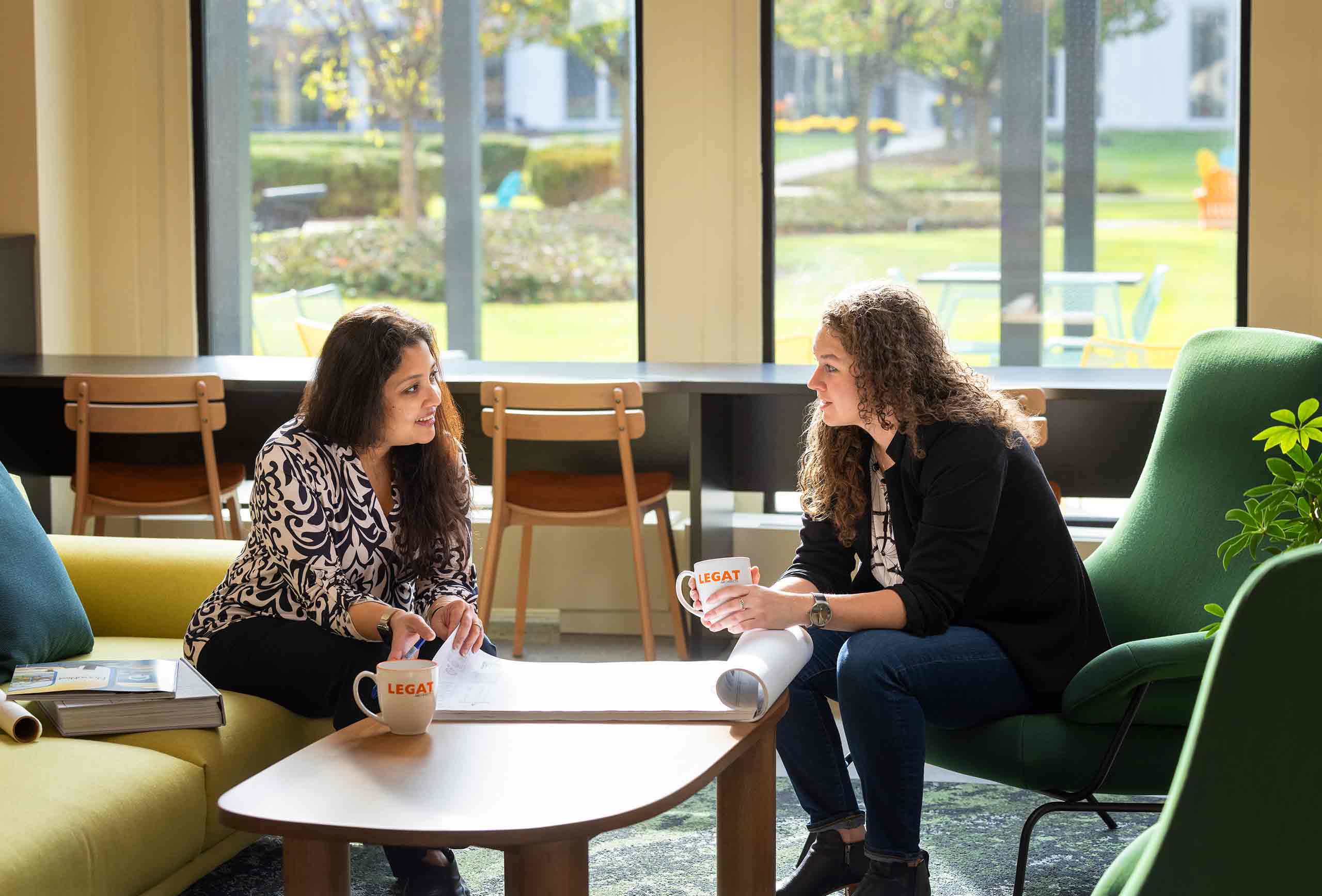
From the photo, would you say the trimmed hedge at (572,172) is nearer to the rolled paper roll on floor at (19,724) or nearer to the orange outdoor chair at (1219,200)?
the orange outdoor chair at (1219,200)

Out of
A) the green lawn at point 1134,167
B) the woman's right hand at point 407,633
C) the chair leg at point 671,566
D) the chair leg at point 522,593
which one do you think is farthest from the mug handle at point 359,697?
the green lawn at point 1134,167

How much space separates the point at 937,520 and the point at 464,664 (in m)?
0.78

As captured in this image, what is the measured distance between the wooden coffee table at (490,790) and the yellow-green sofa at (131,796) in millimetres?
359

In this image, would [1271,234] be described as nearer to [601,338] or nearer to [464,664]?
[601,338]

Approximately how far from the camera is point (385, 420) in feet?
8.36

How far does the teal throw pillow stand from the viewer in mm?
2523

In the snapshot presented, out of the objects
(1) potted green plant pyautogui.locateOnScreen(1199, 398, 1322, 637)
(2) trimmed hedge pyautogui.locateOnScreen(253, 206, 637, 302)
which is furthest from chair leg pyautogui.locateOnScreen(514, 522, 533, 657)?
(1) potted green plant pyautogui.locateOnScreen(1199, 398, 1322, 637)

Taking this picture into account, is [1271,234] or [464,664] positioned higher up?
[1271,234]

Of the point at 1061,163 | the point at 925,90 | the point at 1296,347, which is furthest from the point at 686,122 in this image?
the point at 1296,347

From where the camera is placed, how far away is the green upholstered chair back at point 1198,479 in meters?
2.57

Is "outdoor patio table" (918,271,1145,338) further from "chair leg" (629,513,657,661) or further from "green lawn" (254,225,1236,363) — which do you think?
"chair leg" (629,513,657,661)

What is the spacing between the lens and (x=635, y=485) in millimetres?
4211

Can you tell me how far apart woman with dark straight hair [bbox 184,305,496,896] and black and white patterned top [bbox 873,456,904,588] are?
70cm

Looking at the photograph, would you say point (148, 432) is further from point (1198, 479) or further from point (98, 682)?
point (1198, 479)
